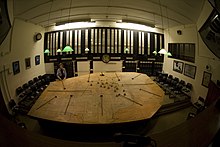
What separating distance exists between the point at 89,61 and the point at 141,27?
1.14 ft

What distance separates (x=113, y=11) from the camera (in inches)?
35.5

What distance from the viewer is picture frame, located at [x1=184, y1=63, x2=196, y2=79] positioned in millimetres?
819

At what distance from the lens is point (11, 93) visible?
2.39ft

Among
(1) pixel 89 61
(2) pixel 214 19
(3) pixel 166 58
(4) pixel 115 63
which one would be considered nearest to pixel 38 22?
(1) pixel 89 61

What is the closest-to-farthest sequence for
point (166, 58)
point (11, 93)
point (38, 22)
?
point (11, 93), point (38, 22), point (166, 58)

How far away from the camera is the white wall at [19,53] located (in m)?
0.69

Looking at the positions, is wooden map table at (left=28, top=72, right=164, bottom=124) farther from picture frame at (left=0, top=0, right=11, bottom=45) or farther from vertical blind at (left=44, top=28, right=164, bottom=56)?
picture frame at (left=0, top=0, right=11, bottom=45)

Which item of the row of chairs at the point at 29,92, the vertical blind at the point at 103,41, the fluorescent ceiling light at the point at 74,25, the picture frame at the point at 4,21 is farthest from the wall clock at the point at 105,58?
the picture frame at the point at 4,21

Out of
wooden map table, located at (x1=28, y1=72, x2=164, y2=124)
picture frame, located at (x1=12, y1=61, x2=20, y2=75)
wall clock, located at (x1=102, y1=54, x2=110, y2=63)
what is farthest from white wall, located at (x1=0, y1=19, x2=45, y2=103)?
wall clock, located at (x1=102, y1=54, x2=110, y2=63)

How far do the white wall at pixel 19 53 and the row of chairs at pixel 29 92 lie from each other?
2 cm

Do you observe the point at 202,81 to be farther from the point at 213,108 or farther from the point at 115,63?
the point at 115,63

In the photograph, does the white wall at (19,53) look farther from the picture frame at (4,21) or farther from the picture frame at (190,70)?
the picture frame at (190,70)

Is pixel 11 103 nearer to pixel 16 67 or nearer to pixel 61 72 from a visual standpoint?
pixel 16 67

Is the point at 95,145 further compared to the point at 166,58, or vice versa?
the point at 166,58
